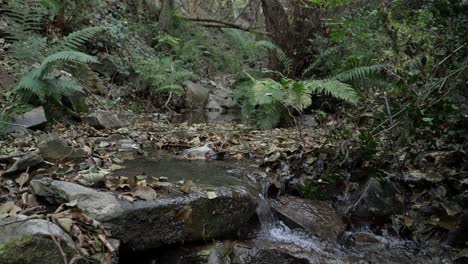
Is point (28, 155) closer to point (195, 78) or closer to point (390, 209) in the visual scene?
point (390, 209)

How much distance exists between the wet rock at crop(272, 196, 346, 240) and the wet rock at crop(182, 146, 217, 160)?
877mm

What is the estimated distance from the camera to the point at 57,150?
2969mm

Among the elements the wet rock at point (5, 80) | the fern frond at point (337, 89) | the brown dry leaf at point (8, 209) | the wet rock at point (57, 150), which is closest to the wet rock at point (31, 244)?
the brown dry leaf at point (8, 209)

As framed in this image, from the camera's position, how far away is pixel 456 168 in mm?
2607

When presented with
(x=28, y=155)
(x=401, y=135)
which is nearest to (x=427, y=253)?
(x=401, y=135)

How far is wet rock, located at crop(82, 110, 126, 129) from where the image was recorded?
4.50 m

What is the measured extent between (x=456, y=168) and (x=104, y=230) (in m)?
2.32

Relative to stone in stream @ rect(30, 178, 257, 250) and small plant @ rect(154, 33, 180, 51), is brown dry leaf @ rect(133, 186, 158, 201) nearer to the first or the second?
stone in stream @ rect(30, 178, 257, 250)

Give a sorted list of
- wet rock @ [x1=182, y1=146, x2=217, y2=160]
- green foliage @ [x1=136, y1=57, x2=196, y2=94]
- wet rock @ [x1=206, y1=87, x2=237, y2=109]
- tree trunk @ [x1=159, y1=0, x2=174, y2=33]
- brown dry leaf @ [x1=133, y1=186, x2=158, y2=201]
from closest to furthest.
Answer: brown dry leaf @ [x1=133, y1=186, x2=158, y2=201] < wet rock @ [x1=182, y1=146, x2=217, y2=160] < green foliage @ [x1=136, y1=57, x2=196, y2=94] < wet rock @ [x1=206, y1=87, x2=237, y2=109] < tree trunk @ [x1=159, y1=0, x2=174, y2=33]

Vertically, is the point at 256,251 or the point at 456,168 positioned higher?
the point at 456,168

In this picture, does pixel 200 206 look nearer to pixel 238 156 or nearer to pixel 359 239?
pixel 359 239

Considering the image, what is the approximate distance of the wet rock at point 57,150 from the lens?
9.55ft

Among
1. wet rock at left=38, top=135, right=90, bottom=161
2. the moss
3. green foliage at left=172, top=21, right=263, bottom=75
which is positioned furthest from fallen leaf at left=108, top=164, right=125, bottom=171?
green foliage at left=172, top=21, right=263, bottom=75

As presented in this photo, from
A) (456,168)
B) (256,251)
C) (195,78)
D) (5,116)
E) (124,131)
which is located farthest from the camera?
(195,78)
